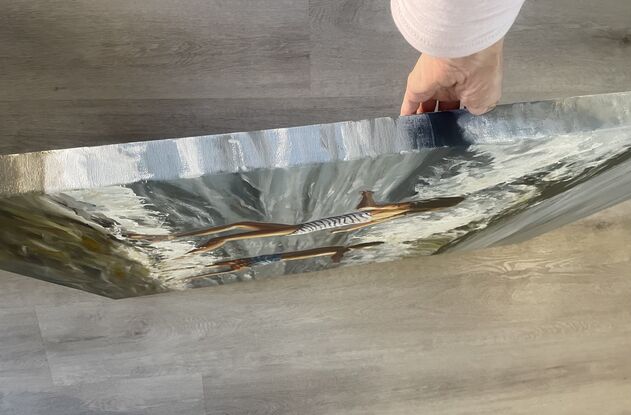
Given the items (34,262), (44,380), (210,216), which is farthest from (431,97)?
(44,380)

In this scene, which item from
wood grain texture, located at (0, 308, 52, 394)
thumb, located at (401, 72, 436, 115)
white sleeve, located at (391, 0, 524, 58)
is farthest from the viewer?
wood grain texture, located at (0, 308, 52, 394)

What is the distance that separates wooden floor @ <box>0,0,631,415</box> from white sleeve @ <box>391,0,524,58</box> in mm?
583

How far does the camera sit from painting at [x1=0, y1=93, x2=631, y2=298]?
0.43 metres

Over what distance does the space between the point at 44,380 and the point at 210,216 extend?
26.0 inches

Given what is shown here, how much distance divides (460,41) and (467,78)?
7 cm

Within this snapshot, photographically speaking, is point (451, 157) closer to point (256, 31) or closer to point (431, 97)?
point (431, 97)

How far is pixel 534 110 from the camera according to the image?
18.4 inches

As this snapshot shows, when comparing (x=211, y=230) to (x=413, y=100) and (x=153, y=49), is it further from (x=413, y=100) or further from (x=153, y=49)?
(x=153, y=49)

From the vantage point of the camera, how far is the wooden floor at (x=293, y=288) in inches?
40.2

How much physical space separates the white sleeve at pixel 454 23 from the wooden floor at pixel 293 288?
23.0 inches

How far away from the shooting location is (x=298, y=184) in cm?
49

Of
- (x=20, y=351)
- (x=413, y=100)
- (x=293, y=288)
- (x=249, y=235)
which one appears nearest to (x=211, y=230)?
(x=249, y=235)

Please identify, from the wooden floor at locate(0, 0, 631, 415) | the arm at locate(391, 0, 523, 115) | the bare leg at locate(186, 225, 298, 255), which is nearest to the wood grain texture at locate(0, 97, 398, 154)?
the wooden floor at locate(0, 0, 631, 415)

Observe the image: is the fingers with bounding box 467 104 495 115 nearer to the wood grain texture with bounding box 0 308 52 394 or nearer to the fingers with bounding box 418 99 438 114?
the fingers with bounding box 418 99 438 114
